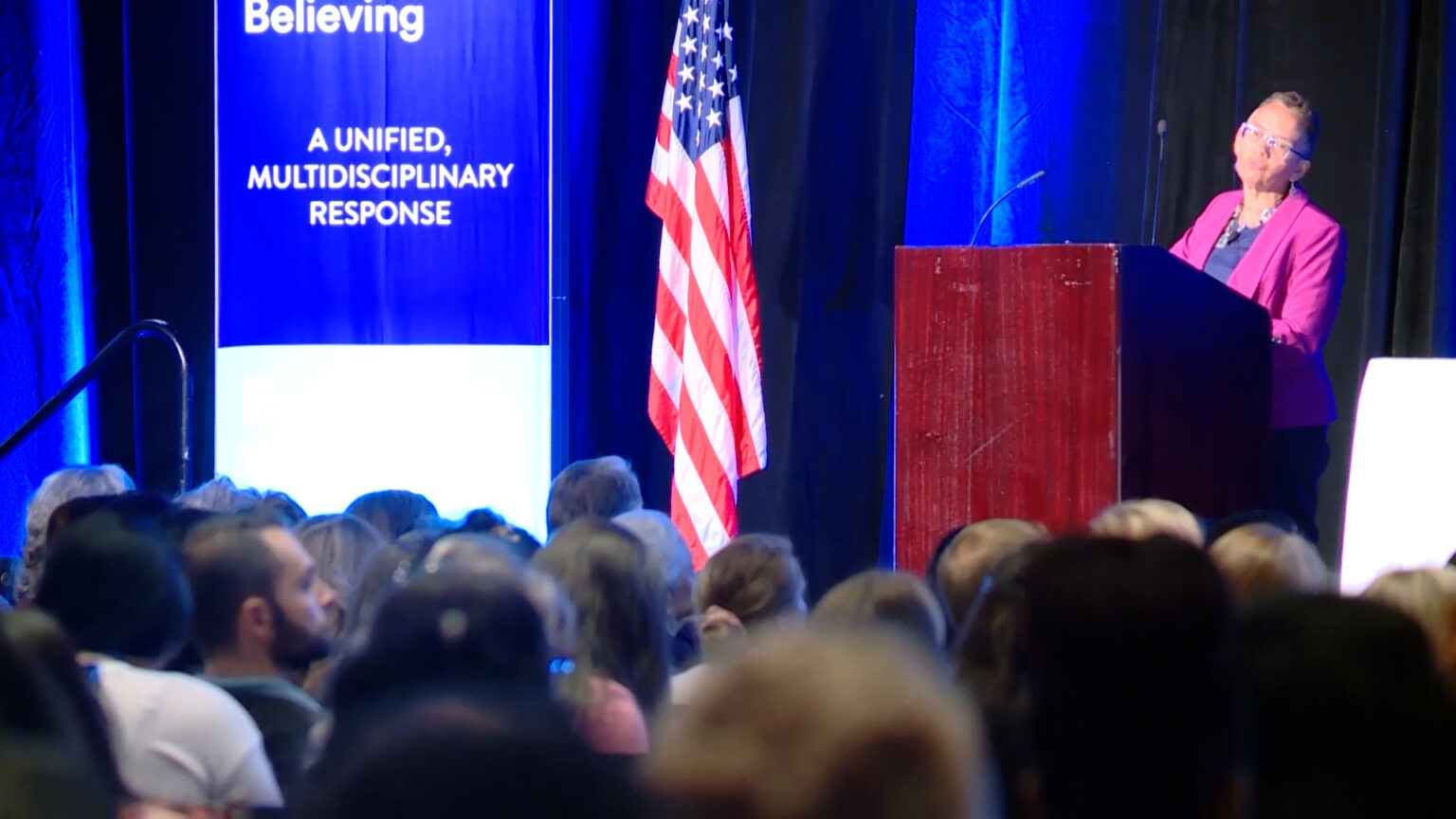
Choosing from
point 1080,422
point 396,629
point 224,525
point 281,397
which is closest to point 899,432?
point 1080,422

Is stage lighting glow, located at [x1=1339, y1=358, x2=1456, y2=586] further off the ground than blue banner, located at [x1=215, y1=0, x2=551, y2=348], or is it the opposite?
blue banner, located at [x1=215, y1=0, x2=551, y2=348]

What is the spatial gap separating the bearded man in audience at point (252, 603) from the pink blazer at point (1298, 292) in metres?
2.49

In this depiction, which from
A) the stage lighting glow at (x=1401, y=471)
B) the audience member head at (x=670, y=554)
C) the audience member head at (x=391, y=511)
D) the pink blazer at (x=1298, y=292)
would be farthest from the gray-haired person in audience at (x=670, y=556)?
the stage lighting glow at (x=1401, y=471)

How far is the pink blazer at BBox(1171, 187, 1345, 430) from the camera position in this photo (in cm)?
422

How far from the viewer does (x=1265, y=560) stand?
2.69 metres

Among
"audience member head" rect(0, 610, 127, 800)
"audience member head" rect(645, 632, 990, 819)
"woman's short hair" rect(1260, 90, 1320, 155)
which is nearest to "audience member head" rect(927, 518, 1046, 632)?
"audience member head" rect(0, 610, 127, 800)

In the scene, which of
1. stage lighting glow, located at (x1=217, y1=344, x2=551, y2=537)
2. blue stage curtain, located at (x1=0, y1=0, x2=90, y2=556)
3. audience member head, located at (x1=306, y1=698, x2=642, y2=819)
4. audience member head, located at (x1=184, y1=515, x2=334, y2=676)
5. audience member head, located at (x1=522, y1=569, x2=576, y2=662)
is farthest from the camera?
blue stage curtain, located at (x1=0, y1=0, x2=90, y2=556)

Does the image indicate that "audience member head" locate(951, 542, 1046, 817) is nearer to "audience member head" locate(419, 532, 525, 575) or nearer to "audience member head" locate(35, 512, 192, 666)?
"audience member head" locate(419, 532, 525, 575)

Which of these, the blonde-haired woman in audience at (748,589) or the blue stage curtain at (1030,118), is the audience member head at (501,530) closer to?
the blonde-haired woman in audience at (748,589)

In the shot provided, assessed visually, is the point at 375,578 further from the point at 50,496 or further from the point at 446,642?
the point at 50,496

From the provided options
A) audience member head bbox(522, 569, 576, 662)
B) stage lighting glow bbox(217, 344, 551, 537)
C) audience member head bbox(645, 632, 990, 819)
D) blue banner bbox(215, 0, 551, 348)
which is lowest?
stage lighting glow bbox(217, 344, 551, 537)

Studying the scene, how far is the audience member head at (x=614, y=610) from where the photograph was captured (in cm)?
250

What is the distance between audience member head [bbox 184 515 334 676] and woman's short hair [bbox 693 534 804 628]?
0.74 m

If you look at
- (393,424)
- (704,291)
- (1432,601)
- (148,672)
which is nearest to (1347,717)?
(1432,601)
